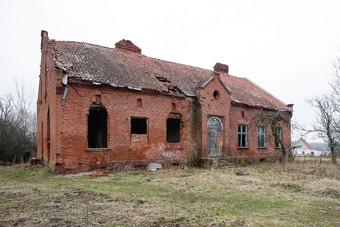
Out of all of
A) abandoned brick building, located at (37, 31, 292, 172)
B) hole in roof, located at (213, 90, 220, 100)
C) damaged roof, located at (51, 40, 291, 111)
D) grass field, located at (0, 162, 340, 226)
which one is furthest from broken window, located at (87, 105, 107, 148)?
hole in roof, located at (213, 90, 220, 100)

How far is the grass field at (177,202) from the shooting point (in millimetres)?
8391

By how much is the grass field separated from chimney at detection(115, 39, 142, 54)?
12.5m

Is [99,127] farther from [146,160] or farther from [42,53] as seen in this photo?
[42,53]

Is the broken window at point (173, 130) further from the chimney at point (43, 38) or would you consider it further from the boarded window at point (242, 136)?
the chimney at point (43, 38)

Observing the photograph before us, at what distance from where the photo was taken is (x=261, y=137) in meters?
29.8

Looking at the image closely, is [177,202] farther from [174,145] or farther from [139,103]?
[174,145]

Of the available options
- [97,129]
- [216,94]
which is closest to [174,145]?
[97,129]

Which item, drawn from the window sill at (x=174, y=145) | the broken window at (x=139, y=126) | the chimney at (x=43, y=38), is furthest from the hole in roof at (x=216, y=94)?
the chimney at (x=43, y=38)

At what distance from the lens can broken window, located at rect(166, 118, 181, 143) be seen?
24.1 m

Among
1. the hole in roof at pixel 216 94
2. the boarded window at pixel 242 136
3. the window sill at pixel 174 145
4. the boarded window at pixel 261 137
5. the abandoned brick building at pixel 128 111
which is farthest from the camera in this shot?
the boarded window at pixel 261 137

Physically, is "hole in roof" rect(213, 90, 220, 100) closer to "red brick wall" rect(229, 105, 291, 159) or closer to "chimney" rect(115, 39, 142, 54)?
"red brick wall" rect(229, 105, 291, 159)

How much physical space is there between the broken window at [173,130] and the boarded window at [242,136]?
5317 millimetres

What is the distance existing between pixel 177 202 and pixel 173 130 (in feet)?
46.9

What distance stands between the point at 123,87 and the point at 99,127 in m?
3.62
